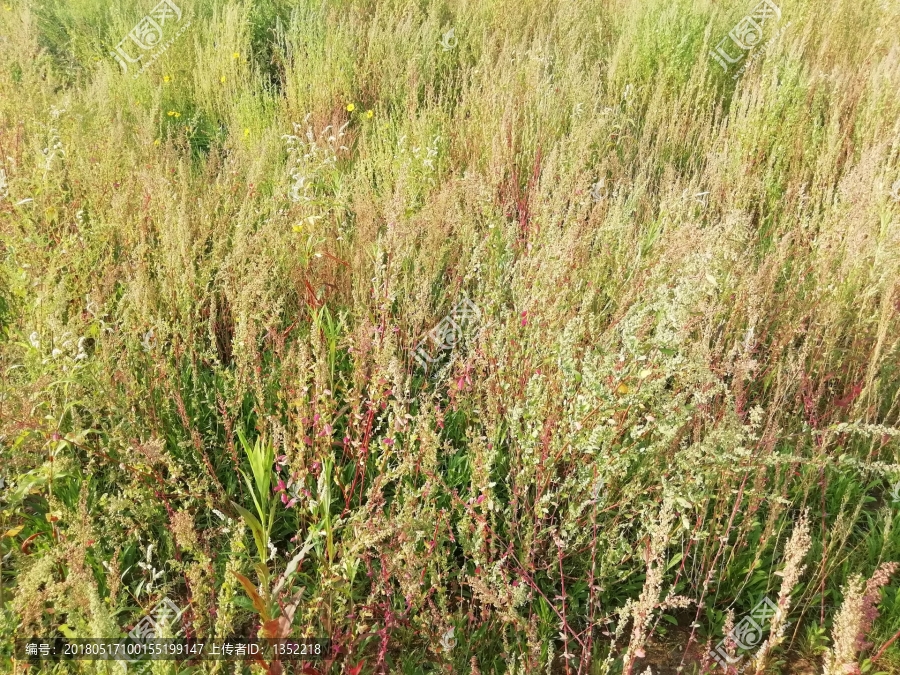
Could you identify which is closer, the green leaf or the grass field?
the green leaf


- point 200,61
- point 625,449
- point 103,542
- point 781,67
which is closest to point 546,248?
point 625,449

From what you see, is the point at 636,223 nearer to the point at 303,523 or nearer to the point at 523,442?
the point at 523,442

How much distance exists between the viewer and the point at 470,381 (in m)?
Result: 2.18

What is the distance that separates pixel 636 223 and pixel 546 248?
1149 mm

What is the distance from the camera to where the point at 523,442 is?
5.95 ft

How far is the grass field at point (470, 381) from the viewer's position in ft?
5.49

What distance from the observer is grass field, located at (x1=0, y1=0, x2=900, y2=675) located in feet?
5.49

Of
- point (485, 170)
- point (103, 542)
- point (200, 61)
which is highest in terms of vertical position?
point (200, 61)

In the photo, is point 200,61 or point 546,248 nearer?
point 546,248

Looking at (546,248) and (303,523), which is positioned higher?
(546,248)

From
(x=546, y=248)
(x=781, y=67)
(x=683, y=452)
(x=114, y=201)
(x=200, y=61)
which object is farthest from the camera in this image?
(x=200, y=61)

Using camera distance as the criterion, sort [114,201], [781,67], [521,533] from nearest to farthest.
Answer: [521,533] → [114,201] → [781,67]

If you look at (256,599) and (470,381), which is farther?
(470,381)

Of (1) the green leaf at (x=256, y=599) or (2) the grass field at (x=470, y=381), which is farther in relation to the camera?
(2) the grass field at (x=470, y=381)
